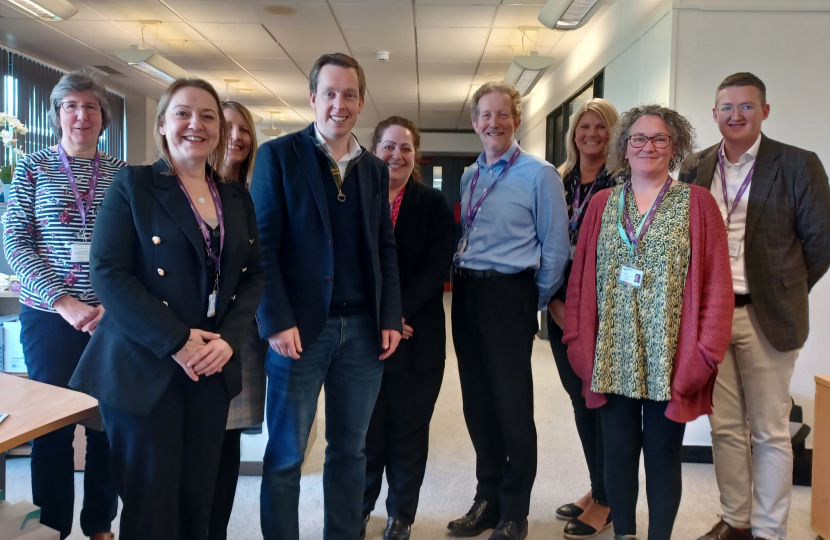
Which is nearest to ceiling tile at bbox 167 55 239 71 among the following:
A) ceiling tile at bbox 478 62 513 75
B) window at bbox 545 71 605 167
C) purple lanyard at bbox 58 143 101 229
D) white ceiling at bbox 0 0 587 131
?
white ceiling at bbox 0 0 587 131

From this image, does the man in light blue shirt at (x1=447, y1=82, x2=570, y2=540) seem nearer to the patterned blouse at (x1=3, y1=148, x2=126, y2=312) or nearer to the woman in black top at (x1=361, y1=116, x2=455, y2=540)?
the woman in black top at (x1=361, y1=116, x2=455, y2=540)

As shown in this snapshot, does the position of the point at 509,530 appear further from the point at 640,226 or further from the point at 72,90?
the point at 72,90

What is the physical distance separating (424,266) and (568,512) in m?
1.28

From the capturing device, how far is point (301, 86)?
7965 millimetres

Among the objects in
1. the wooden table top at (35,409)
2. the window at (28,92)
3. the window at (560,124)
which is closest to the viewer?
the wooden table top at (35,409)

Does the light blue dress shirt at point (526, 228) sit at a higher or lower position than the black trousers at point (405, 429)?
higher

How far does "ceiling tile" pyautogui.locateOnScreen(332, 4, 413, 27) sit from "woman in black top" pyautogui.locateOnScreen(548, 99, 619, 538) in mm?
2928

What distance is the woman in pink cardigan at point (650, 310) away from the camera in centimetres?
184

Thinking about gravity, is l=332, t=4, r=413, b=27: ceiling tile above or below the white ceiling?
below

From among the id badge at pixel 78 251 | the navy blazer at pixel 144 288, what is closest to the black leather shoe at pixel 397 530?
the navy blazer at pixel 144 288

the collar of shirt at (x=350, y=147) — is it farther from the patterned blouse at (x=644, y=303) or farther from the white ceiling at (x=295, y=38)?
the white ceiling at (x=295, y=38)

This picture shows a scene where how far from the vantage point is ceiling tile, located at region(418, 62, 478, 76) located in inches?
262

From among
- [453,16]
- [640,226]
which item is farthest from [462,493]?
[453,16]

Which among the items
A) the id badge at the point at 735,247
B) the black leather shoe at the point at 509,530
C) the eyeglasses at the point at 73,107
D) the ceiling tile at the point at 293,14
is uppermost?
the ceiling tile at the point at 293,14
